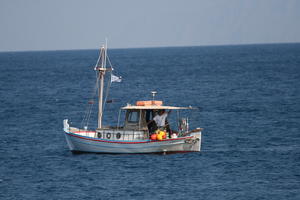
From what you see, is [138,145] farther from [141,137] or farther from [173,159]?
[173,159]

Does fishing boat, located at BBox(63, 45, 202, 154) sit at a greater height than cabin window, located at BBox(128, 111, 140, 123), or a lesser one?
lesser

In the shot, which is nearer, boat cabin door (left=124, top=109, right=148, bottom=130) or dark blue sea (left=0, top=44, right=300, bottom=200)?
dark blue sea (left=0, top=44, right=300, bottom=200)

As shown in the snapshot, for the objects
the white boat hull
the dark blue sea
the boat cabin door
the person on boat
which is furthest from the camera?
the person on boat

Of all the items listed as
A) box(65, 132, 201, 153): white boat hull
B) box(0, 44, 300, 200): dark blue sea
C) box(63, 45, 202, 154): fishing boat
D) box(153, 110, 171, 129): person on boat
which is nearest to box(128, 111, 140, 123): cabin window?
box(63, 45, 202, 154): fishing boat

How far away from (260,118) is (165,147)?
79.2ft

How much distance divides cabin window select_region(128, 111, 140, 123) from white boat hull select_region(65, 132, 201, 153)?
6.85ft

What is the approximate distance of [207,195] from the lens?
134 ft

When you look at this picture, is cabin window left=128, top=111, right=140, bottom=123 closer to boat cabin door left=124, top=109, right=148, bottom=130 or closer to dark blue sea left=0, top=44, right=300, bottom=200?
boat cabin door left=124, top=109, right=148, bottom=130

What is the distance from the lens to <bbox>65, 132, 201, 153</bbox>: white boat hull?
5112 cm

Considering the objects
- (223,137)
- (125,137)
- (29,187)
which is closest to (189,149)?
(125,137)

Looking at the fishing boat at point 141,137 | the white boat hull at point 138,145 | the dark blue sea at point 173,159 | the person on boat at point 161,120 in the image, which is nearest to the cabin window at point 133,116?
the fishing boat at point 141,137

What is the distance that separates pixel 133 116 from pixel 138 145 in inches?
105

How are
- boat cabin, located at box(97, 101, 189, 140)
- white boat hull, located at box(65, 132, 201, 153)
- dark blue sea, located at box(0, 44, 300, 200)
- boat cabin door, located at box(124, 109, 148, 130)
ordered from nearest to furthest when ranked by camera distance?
dark blue sea, located at box(0, 44, 300, 200), white boat hull, located at box(65, 132, 201, 153), boat cabin, located at box(97, 101, 189, 140), boat cabin door, located at box(124, 109, 148, 130)

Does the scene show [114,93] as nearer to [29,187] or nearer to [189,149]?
[189,149]
